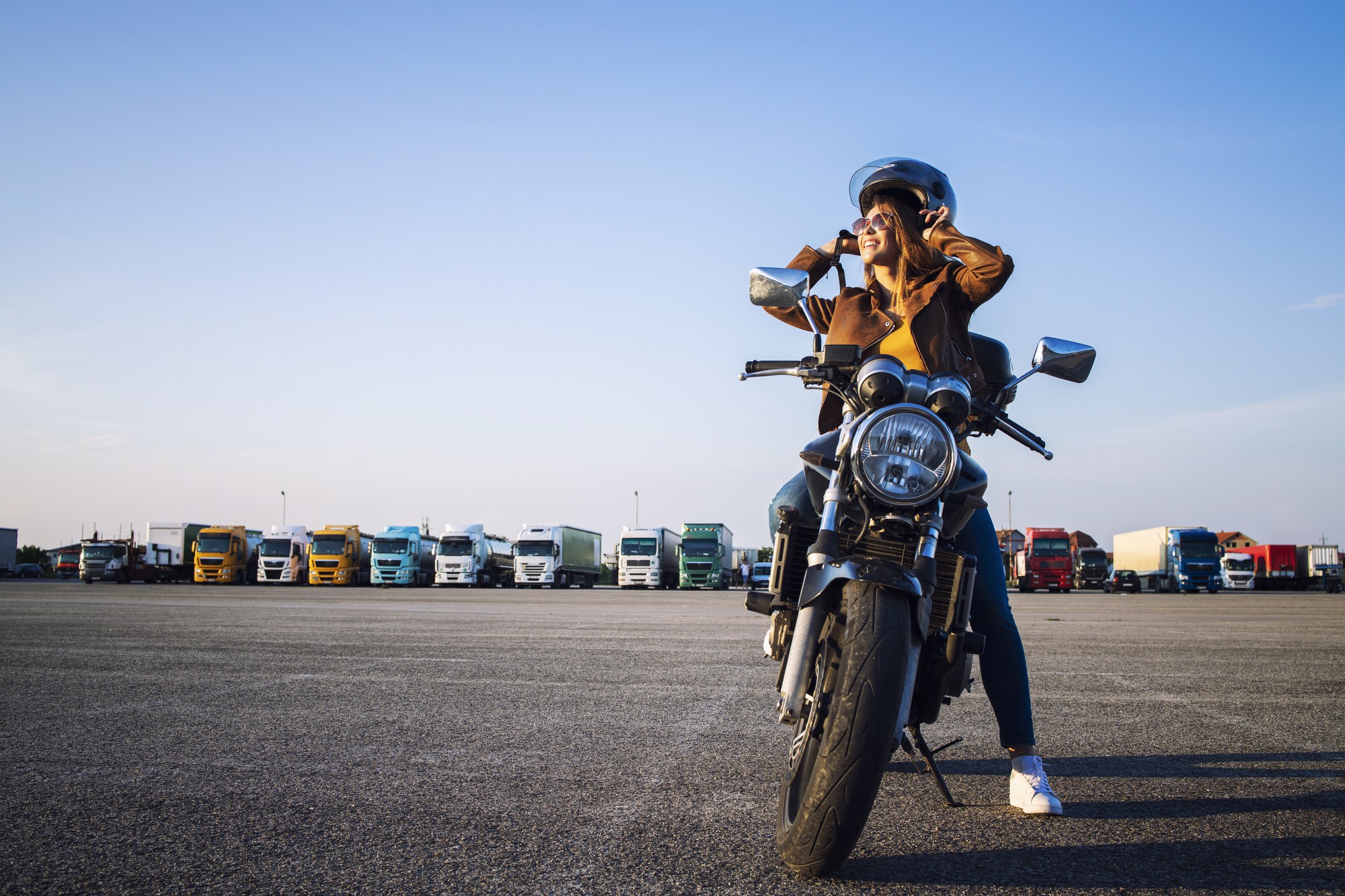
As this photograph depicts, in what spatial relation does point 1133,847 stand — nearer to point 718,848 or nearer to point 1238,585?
point 718,848

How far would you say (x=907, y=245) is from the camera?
10.9 ft

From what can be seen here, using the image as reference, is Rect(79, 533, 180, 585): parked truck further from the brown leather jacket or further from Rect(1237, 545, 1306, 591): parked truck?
Rect(1237, 545, 1306, 591): parked truck

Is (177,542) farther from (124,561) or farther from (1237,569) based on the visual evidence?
(1237,569)

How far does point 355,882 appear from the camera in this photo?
7.59ft

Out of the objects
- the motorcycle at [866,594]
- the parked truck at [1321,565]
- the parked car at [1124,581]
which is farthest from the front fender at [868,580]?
the parked truck at [1321,565]

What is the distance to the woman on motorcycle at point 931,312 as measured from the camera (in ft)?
10.2

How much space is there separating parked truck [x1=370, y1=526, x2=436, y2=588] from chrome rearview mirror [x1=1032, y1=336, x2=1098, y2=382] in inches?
1726

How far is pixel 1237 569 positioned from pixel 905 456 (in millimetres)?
56993

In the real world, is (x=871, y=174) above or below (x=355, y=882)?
above

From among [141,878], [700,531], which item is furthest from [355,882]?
[700,531]

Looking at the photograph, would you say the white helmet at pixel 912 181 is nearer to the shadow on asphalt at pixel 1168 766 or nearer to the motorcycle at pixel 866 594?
the motorcycle at pixel 866 594

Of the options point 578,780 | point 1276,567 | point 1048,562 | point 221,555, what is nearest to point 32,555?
point 221,555

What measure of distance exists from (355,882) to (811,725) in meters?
1.17

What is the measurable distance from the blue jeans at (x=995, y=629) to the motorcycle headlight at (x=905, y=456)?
569mm
